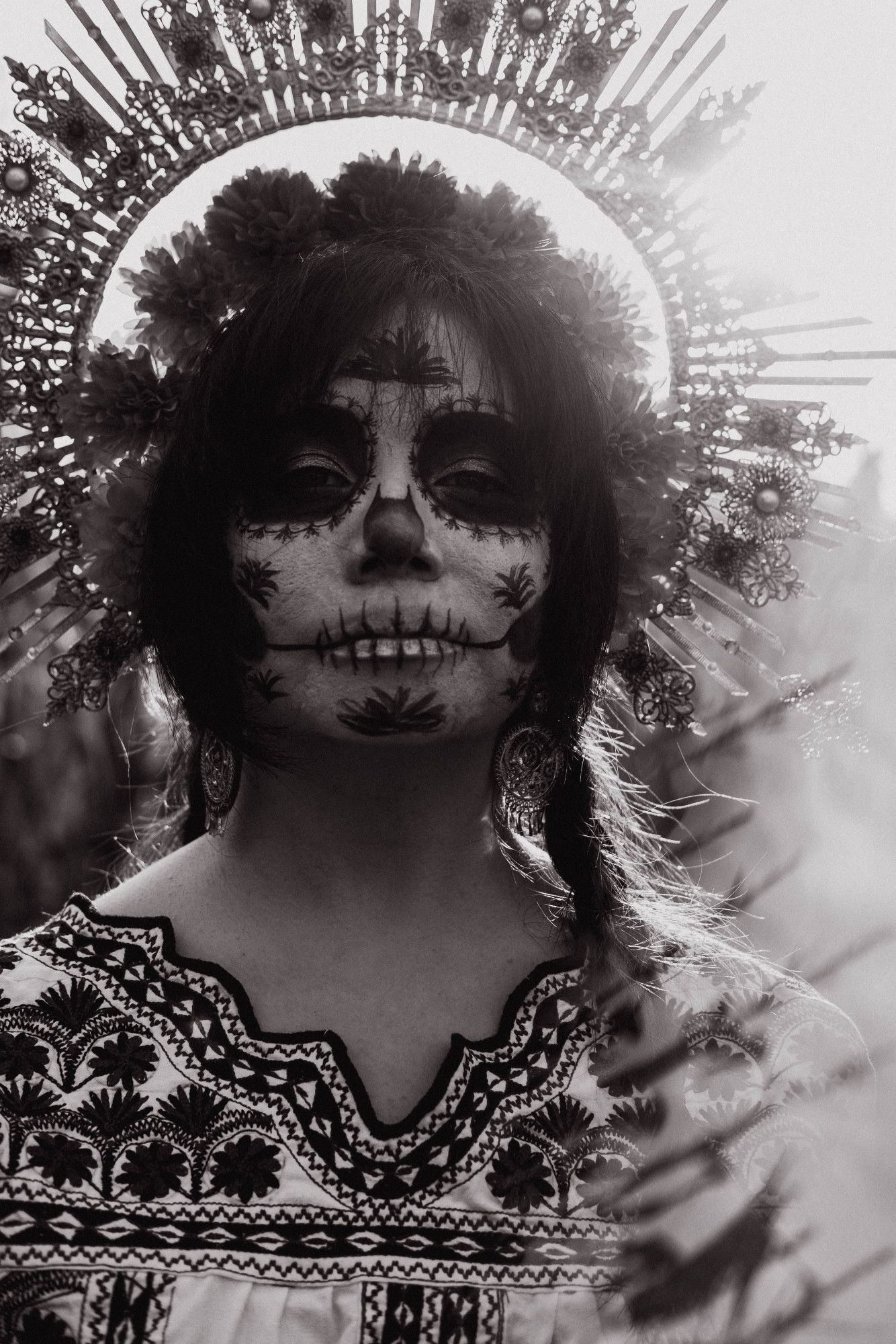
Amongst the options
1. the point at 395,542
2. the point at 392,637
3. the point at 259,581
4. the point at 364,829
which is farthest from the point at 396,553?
the point at 364,829

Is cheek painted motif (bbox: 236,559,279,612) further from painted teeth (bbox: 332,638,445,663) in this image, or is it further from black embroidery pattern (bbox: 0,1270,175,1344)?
black embroidery pattern (bbox: 0,1270,175,1344)

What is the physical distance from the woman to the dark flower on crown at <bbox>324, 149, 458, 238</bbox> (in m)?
0.05

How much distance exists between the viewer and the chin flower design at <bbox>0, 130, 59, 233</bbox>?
7.61ft

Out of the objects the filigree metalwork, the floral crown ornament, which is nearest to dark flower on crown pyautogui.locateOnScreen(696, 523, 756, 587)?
the floral crown ornament

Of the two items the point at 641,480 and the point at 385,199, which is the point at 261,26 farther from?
the point at 641,480

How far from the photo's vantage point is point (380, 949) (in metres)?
1.96

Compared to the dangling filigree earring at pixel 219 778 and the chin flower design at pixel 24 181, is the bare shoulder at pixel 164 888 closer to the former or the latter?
the dangling filigree earring at pixel 219 778

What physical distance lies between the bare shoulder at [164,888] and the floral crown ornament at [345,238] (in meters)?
0.48

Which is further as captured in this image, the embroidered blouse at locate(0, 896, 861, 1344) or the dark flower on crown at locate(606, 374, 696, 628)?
the dark flower on crown at locate(606, 374, 696, 628)

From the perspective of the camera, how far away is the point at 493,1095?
1.85 meters

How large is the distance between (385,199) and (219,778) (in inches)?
39.9

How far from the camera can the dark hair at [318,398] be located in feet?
6.38

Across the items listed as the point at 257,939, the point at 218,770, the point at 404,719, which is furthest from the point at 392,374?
the point at 257,939

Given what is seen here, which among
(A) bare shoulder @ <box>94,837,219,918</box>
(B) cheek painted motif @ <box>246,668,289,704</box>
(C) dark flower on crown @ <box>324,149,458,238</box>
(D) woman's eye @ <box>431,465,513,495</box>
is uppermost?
(C) dark flower on crown @ <box>324,149,458,238</box>
